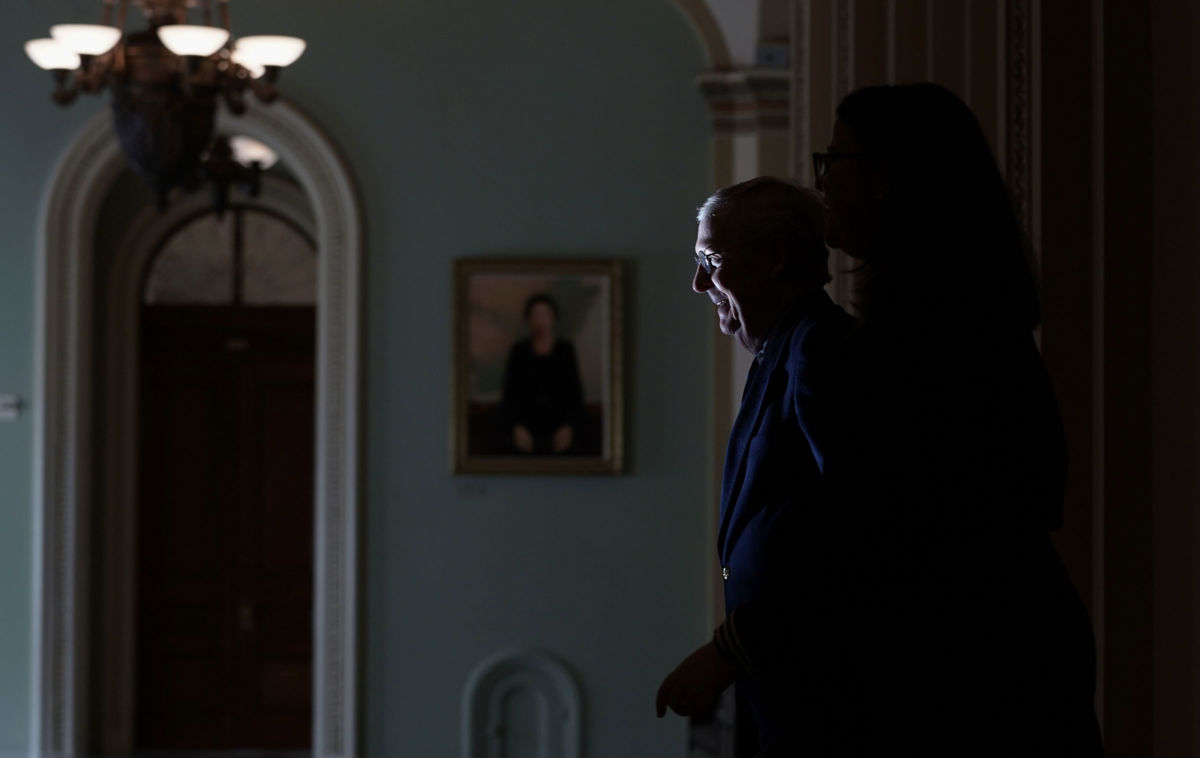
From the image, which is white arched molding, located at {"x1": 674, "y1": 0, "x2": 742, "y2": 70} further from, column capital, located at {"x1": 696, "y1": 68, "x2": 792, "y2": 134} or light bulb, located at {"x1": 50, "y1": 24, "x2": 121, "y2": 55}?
light bulb, located at {"x1": 50, "y1": 24, "x2": 121, "y2": 55}

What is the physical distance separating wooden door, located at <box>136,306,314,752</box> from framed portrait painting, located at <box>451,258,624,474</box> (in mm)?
2304

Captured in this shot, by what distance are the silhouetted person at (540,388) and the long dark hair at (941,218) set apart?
659 centimetres

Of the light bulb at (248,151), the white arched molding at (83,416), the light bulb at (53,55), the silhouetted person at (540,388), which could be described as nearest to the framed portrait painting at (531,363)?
the silhouetted person at (540,388)

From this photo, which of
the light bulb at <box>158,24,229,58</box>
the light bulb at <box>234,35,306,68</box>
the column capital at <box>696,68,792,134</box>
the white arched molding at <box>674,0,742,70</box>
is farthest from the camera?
the white arched molding at <box>674,0,742,70</box>

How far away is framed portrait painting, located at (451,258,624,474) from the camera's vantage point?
845cm

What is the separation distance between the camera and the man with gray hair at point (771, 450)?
6.28ft

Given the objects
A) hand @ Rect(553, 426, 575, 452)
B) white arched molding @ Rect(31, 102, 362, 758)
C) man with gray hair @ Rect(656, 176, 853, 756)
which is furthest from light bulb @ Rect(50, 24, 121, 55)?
man with gray hair @ Rect(656, 176, 853, 756)

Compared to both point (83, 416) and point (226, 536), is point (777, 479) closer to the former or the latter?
point (83, 416)

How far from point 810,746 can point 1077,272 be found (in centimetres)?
100

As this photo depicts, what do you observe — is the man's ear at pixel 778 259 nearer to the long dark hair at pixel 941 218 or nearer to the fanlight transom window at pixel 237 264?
the long dark hair at pixel 941 218

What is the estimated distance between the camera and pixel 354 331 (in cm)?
846

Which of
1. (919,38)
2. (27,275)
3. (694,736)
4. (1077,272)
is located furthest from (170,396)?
(1077,272)

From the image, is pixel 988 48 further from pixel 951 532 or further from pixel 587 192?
pixel 587 192

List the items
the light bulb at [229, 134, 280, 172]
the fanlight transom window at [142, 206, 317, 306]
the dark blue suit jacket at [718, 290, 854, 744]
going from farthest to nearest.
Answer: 1. the fanlight transom window at [142, 206, 317, 306]
2. the light bulb at [229, 134, 280, 172]
3. the dark blue suit jacket at [718, 290, 854, 744]
